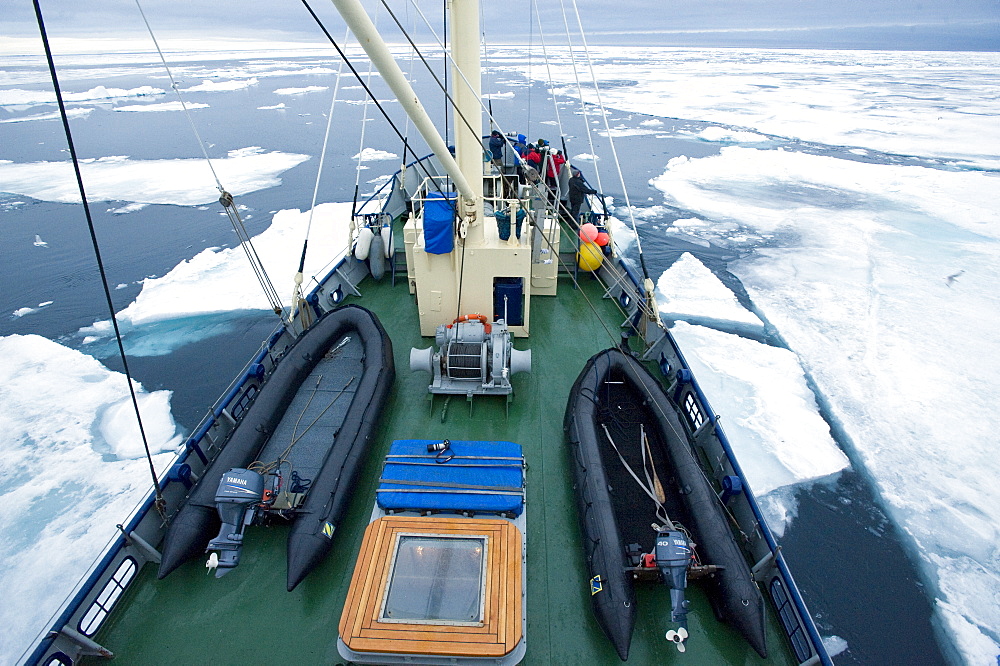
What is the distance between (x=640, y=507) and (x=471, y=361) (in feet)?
8.70

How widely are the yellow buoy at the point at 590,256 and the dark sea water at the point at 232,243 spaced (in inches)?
205

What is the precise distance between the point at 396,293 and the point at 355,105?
4817 centimetres

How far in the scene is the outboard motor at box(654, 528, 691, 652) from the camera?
154 inches

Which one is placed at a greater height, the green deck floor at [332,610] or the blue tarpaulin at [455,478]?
the blue tarpaulin at [455,478]

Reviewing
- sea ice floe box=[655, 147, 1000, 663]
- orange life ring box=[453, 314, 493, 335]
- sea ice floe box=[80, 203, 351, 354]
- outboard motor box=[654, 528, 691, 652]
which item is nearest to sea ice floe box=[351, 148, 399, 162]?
sea ice floe box=[80, 203, 351, 354]

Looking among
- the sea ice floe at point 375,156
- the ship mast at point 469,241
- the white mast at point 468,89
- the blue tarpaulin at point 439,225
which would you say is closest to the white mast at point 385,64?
the ship mast at point 469,241

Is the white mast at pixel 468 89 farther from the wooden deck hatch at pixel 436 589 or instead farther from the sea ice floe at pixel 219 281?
the sea ice floe at pixel 219 281

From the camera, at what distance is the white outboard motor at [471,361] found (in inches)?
251

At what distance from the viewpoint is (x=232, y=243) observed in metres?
17.8

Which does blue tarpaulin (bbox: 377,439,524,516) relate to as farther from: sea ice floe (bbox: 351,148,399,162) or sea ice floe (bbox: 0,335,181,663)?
sea ice floe (bbox: 351,148,399,162)

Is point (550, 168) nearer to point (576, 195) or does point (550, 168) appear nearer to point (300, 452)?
point (576, 195)

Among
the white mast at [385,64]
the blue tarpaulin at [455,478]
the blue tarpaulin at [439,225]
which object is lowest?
the blue tarpaulin at [455,478]

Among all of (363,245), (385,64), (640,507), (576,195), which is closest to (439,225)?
(385,64)

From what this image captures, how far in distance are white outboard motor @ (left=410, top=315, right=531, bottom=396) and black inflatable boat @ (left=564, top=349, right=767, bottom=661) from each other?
0.99 meters
